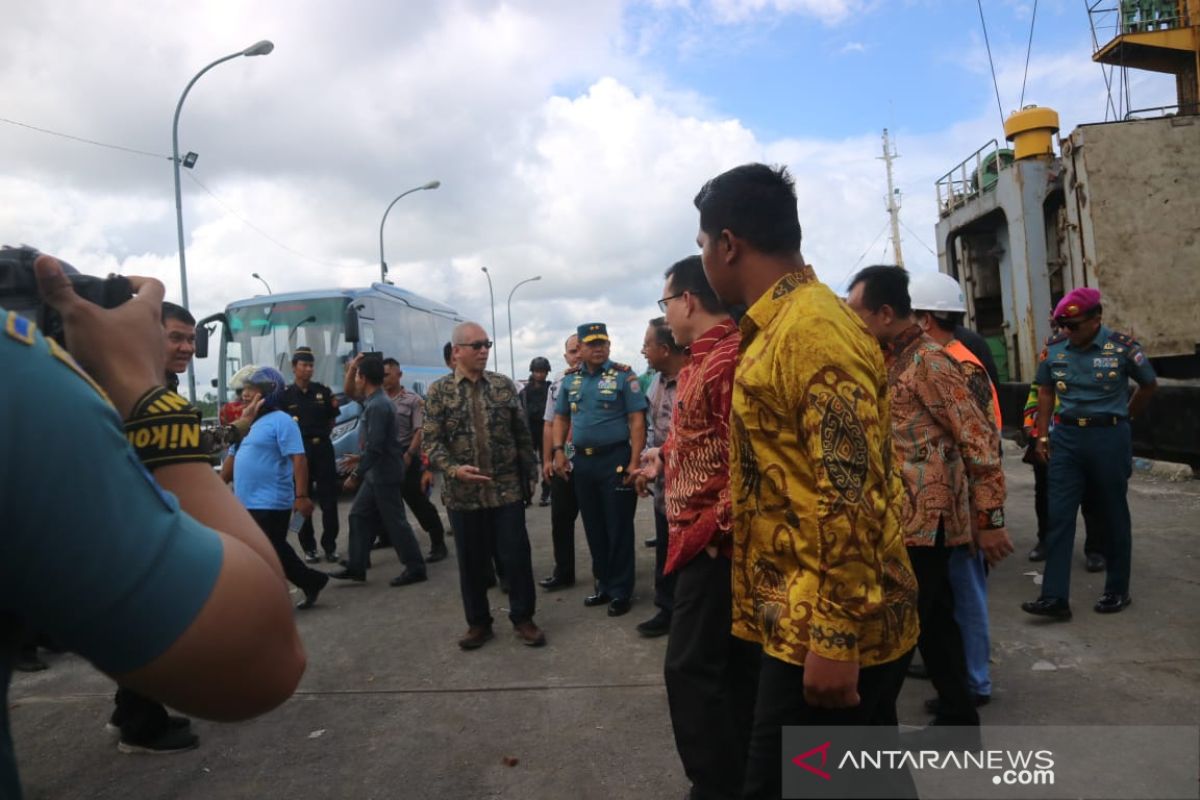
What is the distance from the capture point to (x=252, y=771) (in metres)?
3.40

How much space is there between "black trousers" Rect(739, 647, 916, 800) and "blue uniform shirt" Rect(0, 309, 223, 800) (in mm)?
1349

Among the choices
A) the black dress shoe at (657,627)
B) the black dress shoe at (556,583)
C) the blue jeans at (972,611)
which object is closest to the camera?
the blue jeans at (972,611)

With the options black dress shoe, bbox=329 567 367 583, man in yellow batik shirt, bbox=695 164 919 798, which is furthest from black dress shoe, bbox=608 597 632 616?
man in yellow batik shirt, bbox=695 164 919 798

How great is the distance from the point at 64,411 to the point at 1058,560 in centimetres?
506

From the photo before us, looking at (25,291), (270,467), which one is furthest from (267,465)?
(25,291)

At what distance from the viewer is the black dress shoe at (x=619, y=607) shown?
5516mm

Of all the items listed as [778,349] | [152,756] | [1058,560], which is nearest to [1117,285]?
[1058,560]

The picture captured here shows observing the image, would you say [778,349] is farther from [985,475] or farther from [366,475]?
[366,475]

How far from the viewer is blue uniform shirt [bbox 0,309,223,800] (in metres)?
0.67

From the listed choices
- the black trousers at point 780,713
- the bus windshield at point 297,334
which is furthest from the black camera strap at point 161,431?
the bus windshield at point 297,334

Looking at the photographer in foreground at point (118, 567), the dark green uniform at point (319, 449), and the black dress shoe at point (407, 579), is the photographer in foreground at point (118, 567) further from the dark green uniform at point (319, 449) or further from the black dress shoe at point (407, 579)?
the dark green uniform at point (319, 449)

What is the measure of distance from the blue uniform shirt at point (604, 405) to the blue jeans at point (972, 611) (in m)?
2.90

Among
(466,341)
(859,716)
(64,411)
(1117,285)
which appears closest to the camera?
(64,411)

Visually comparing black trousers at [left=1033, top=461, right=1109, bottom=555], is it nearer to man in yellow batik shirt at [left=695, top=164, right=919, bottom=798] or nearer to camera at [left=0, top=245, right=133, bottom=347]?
A: man in yellow batik shirt at [left=695, top=164, right=919, bottom=798]
